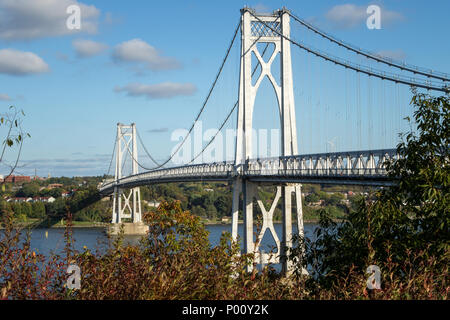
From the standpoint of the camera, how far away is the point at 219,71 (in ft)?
146

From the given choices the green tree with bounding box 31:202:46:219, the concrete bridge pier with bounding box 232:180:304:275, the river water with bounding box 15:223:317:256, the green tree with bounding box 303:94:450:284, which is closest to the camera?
the river water with bounding box 15:223:317:256

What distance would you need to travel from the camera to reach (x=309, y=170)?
73.7ft

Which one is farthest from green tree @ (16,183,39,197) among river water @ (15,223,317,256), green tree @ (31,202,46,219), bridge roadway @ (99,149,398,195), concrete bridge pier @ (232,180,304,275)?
concrete bridge pier @ (232,180,304,275)

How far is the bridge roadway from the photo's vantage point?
1717 cm

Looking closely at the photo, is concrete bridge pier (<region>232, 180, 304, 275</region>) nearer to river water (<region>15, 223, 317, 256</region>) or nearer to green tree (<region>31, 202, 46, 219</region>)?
river water (<region>15, 223, 317, 256</region>)

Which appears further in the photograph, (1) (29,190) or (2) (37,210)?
(1) (29,190)

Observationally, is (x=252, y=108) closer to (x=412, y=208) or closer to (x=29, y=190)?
(x=412, y=208)

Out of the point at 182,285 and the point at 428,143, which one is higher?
the point at 428,143

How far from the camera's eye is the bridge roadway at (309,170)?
17.2 metres

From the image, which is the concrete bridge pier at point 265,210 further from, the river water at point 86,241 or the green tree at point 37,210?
the green tree at point 37,210

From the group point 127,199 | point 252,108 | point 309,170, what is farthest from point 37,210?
point 309,170

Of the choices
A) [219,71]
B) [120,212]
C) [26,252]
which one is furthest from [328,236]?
[120,212]

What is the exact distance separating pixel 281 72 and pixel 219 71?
1627 centimetres
